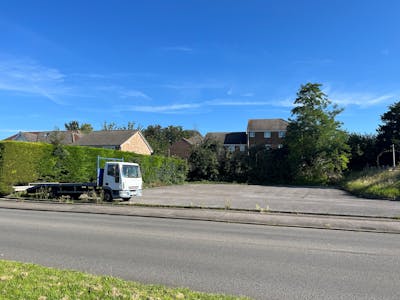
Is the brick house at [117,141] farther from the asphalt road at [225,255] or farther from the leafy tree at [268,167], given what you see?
the asphalt road at [225,255]

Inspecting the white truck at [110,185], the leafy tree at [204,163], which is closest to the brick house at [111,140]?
the leafy tree at [204,163]

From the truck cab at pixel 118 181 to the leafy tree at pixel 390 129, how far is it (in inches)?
1456

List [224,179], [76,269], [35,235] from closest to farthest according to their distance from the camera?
[76,269]
[35,235]
[224,179]

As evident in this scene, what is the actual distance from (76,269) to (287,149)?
39.4 metres

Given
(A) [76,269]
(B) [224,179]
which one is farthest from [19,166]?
(B) [224,179]

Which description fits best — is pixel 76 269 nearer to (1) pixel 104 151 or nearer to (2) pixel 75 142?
(1) pixel 104 151

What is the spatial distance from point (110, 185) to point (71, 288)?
45.8 ft

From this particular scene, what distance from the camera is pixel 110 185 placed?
1800cm

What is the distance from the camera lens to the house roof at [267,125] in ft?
219

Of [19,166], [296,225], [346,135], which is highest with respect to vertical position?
[346,135]

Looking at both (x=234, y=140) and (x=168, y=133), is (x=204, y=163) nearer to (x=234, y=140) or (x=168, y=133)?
(x=234, y=140)

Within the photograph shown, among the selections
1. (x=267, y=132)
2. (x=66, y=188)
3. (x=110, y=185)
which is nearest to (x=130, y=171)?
(x=110, y=185)

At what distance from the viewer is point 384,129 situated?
146ft

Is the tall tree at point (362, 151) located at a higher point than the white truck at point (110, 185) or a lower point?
higher
